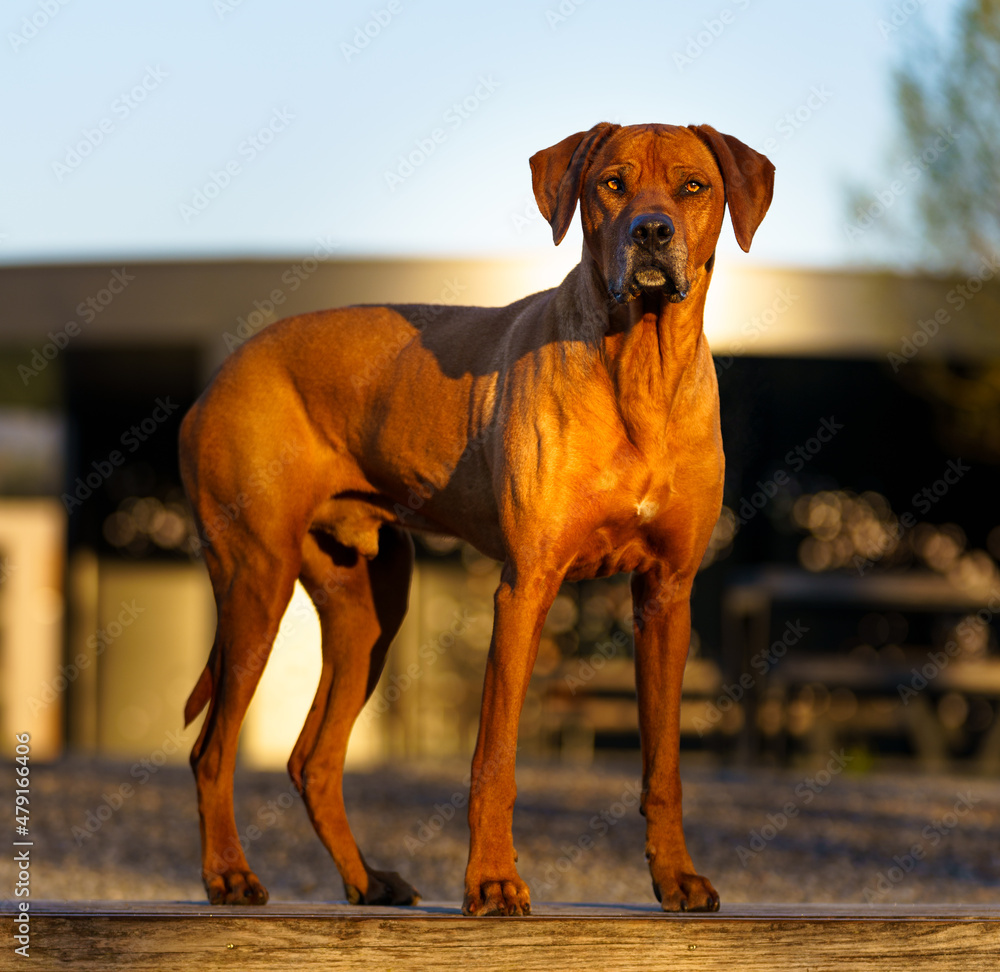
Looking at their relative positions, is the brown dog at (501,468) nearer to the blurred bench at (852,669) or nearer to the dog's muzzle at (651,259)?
the dog's muzzle at (651,259)

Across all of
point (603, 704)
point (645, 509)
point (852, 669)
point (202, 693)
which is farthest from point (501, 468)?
point (603, 704)

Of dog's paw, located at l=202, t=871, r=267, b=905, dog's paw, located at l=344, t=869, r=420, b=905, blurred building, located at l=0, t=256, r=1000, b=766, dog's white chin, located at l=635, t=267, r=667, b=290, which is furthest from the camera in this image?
blurred building, located at l=0, t=256, r=1000, b=766

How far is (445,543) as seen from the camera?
634 inches

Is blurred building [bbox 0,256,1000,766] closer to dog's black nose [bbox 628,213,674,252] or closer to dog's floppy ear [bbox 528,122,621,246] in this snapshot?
dog's floppy ear [bbox 528,122,621,246]

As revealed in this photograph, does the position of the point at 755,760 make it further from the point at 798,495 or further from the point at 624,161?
the point at 624,161

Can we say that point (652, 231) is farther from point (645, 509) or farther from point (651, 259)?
point (645, 509)

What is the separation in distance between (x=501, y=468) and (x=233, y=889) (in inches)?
55.2

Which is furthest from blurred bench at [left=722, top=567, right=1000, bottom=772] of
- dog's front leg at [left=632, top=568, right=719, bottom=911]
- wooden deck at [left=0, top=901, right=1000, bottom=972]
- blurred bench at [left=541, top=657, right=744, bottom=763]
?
wooden deck at [left=0, top=901, right=1000, bottom=972]

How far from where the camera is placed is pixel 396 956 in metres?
3.00

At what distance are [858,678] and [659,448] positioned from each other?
12.2 metres

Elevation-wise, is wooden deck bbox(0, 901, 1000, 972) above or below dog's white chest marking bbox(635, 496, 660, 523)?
below

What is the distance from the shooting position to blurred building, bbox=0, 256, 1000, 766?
14.2m

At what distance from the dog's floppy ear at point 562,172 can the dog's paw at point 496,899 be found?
1.62m

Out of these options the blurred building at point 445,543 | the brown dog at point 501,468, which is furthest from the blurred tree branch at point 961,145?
the brown dog at point 501,468
